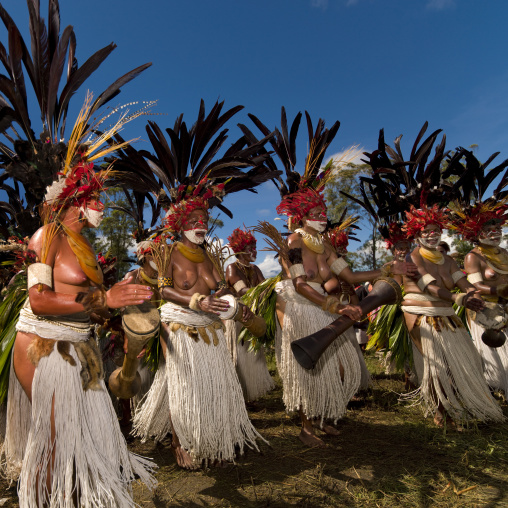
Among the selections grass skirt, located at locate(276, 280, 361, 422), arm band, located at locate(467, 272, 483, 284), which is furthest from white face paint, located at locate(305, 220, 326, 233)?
arm band, located at locate(467, 272, 483, 284)

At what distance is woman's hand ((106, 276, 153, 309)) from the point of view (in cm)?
200

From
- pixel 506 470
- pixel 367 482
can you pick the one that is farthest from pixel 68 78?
pixel 506 470

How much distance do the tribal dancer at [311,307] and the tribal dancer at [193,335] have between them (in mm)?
561

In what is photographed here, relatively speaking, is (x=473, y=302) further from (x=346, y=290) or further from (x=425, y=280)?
(x=346, y=290)

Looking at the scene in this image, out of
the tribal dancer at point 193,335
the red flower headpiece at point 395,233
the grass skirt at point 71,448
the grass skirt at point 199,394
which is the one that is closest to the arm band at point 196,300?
the tribal dancer at point 193,335

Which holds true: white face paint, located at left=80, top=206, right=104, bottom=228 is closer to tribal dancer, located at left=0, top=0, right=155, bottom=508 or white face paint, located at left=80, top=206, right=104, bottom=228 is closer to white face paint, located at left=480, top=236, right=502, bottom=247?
tribal dancer, located at left=0, top=0, right=155, bottom=508

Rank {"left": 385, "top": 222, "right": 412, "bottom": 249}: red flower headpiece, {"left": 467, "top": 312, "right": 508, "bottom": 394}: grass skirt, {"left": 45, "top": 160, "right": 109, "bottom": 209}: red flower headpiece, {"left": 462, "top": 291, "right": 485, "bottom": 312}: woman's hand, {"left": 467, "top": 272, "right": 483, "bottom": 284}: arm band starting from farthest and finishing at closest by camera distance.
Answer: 1. {"left": 385, "top": 222, "right": 412, "bottom": 249}: red flower headpiece
2. {"left": 467, "top": 272, "right": 483, "bottom": 284}: arm band
3. {"left": 467, "top": 312, "right": 508, "bottom": 394}: grass skirt
4. {"left": 462, "top": 291, "right": 485, "bottom": 312}: woman's hand
5. {"left": 45, "top": 160, "right": 109, "bottom": 209}: red flower headpiece

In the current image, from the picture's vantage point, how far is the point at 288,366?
369 cm

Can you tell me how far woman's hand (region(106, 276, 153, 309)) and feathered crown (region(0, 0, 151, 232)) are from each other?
0.68 meters

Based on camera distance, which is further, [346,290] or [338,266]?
[346,290]

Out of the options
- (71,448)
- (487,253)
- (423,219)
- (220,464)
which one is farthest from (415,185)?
(71,448)

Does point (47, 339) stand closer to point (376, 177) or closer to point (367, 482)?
point (367, 482)

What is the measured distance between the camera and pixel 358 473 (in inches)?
112

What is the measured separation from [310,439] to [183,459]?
1139mm
